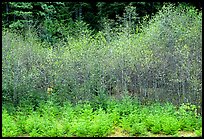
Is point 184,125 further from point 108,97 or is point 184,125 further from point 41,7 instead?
point 41,7

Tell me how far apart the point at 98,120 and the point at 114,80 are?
120 inches

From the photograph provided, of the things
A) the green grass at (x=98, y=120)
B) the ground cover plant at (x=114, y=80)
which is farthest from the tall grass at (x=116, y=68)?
the green grass at (x=98, y=120)

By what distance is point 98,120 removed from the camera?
34.9 ft

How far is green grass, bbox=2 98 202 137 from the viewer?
34.0ft

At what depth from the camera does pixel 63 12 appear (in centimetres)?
2319

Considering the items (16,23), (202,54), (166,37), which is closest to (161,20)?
(166,37)

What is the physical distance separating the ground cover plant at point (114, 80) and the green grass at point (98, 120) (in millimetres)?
31

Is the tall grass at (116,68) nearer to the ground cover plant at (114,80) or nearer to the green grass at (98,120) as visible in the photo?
the ground cover plant at (114,80)

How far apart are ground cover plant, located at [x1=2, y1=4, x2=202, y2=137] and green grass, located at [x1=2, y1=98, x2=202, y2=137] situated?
1.2 inches

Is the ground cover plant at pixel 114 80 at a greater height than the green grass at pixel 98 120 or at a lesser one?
greater

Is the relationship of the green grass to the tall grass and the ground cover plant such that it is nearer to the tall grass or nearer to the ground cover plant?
the ground cover plant

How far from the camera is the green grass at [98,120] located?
34.0 feet

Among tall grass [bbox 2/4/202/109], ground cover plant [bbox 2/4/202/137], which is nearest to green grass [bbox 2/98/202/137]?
ground cover plant [bbox 2/4/202/137]

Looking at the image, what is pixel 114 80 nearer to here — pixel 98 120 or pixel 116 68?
pixel 116 68
